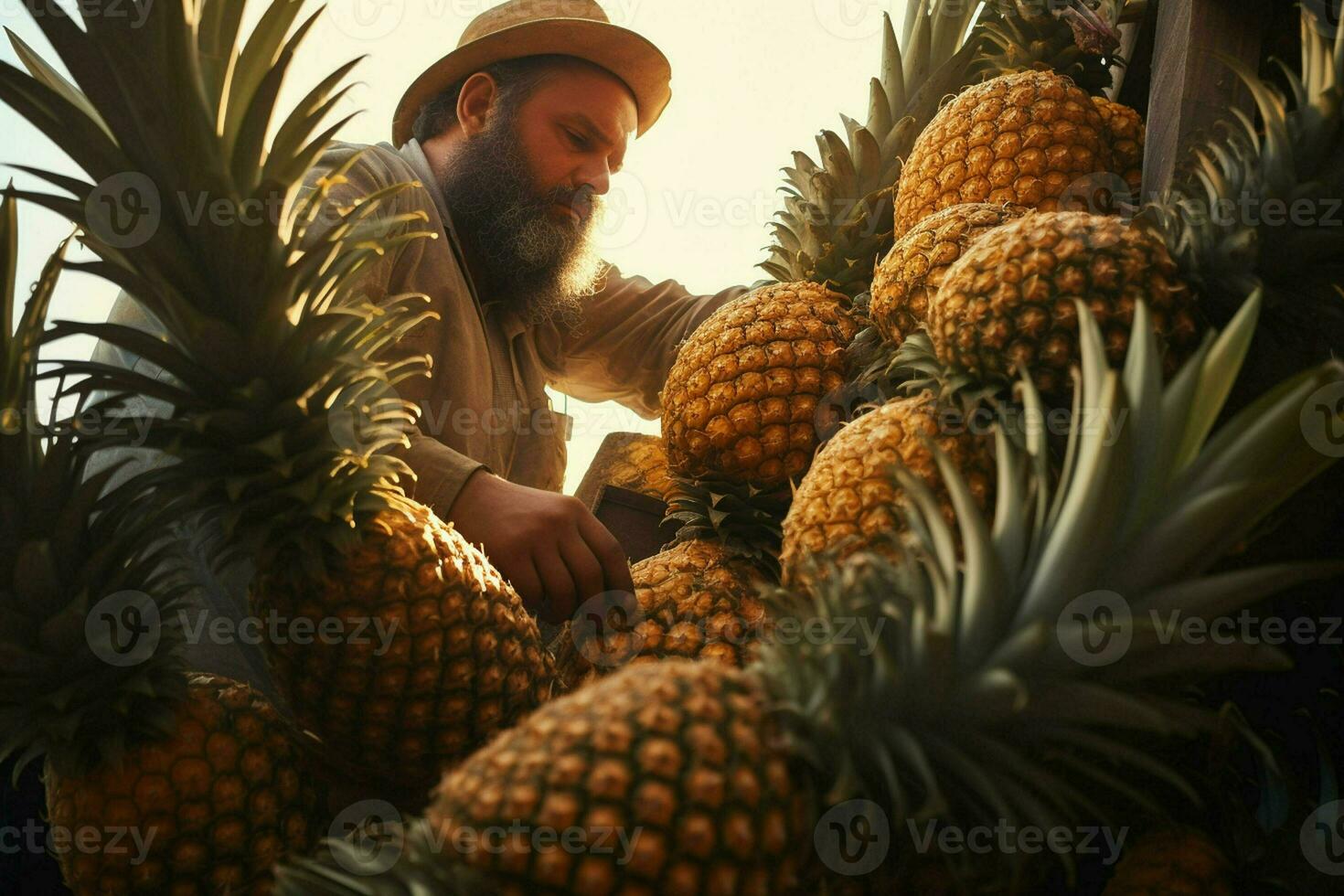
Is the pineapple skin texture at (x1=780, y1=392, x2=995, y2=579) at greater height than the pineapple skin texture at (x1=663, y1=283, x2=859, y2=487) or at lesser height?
lesser

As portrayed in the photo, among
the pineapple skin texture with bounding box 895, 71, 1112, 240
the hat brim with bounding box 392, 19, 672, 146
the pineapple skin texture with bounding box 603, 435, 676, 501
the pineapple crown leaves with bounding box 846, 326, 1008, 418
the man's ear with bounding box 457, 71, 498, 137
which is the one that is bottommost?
the pineapple skin texture with bounding box 603, 435, 676, 501

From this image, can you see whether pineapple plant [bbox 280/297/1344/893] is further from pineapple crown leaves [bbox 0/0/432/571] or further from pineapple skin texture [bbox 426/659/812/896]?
pineapple crown leaves [bbox 0/0/432/571]

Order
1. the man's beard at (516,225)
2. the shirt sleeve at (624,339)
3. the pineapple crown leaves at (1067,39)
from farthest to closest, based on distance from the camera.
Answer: the shirt sleeve at (624,339) → the man's beard at (516,225) → the pineapple crown leaves at (1067,39)

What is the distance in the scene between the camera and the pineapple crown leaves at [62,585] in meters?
1.12

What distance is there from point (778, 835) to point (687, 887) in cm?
9

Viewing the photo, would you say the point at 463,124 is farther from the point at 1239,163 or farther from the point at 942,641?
the point at 942,641

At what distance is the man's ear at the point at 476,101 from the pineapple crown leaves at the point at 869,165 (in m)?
1.09

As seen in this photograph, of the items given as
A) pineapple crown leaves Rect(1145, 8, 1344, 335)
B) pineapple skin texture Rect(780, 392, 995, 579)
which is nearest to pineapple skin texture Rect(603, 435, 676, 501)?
pineapple skin texture Rect(780, 392, 995, 579)

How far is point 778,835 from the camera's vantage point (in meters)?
0.80

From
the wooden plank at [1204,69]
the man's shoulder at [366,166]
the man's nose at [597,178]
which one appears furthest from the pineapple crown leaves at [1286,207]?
the man's nose at [597,178]

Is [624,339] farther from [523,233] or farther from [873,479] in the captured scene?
[873,479]

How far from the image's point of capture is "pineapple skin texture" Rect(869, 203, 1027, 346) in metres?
1.45

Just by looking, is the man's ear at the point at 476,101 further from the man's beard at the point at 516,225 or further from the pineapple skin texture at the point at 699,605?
the pineapple skin texture at the point at 699,605

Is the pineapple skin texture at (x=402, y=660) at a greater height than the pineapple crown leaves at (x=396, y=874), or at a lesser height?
greater
